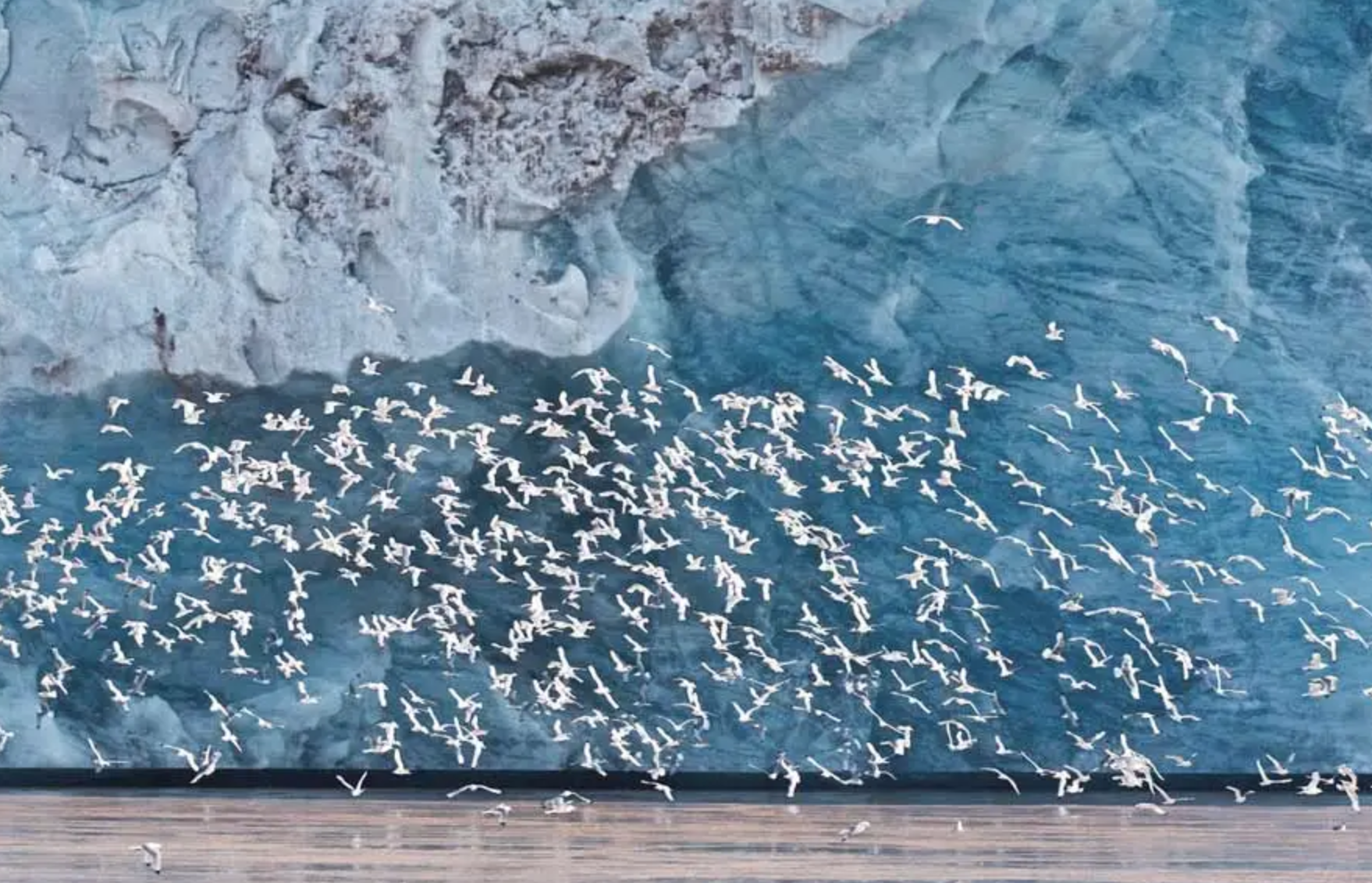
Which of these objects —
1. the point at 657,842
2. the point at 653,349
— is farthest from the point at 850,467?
the point at 657,842

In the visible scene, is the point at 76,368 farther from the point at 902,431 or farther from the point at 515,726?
the point at 902,431

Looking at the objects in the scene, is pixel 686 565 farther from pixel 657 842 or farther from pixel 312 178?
pixel 312 178

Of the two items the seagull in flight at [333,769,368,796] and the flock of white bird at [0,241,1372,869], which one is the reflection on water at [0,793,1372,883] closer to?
the seagull in flight at [333,769,368,796]

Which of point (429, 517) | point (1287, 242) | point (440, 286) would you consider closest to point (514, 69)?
point (440, 286)

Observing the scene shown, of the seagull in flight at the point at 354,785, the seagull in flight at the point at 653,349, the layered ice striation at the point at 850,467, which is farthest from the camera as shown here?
the seagull in flight at the point at 354,785

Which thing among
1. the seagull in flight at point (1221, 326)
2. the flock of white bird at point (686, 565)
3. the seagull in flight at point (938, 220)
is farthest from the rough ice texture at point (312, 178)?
the seagull in flight at point (1221, 326)

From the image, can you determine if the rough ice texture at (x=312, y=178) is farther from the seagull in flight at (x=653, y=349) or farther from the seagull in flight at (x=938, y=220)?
the seagull in flight at (x=938, y=220)
